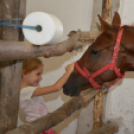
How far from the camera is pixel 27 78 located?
47.4 inches

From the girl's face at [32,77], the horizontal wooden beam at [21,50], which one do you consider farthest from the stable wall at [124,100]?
the horizontal wooden beam at [21,50]

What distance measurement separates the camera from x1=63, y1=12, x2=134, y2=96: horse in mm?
1159

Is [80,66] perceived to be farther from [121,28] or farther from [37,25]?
[37,25]

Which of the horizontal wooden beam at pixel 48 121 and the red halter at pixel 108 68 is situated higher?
the red halter at pixel 108 68

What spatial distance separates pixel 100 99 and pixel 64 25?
3.24 ft

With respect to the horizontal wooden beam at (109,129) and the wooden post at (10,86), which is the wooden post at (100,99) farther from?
the wooden post at (10,86)

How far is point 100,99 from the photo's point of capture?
1.84 meters

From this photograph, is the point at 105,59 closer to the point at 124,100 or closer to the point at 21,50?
the point at 21,50

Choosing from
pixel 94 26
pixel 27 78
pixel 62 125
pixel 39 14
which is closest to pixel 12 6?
pixel 39 14

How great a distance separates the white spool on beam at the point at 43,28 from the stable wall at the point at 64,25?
49.6 inches

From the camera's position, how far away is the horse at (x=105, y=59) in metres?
1.16

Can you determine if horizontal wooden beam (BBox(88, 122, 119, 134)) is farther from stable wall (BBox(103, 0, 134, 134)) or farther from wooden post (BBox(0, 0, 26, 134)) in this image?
wooden post (BBox(0, 0, 26, 134))

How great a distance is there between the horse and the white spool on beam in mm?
521

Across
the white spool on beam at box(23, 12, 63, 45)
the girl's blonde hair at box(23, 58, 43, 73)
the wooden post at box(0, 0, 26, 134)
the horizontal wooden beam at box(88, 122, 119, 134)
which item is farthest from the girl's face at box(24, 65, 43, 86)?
the horizontal wooden beam at box(88, 122, 119, 134)
